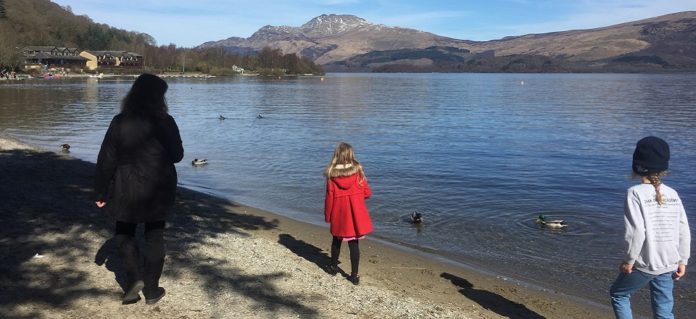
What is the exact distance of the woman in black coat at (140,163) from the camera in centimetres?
530

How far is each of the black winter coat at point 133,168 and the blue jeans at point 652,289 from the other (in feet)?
14.1

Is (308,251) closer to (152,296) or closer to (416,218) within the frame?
(416,218)

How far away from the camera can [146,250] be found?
5.63 meters

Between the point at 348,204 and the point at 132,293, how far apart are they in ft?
9.31

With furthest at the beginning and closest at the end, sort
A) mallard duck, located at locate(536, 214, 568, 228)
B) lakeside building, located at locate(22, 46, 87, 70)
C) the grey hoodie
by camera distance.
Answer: lakeside building, located at locate(22, 46, 87, 70)
mallard duck, located at locate(536, 214, 568, 228)
the grey hoodie

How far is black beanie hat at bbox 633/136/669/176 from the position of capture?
4.90m

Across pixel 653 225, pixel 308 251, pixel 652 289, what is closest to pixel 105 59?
pixel 308 251

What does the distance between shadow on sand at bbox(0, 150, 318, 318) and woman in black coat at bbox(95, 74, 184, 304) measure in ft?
3.40

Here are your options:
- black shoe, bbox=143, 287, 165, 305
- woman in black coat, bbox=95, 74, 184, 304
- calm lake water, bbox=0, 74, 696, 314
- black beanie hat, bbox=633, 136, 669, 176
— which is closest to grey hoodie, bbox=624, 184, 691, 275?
black beanie hat, bbox=633, 136, 669, 176

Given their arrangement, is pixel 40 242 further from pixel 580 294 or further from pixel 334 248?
pixel 580 294

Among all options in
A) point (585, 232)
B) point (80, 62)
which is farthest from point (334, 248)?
point (80, 62)

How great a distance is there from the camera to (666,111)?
4841 cm

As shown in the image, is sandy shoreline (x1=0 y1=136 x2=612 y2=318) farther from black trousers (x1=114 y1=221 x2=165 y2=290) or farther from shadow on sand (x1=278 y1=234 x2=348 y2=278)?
black trousers (x1=114 y1=221 x2=165 y2=290)

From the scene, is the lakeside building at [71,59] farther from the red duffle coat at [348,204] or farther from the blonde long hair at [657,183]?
the blonde long hair at [657,183]
